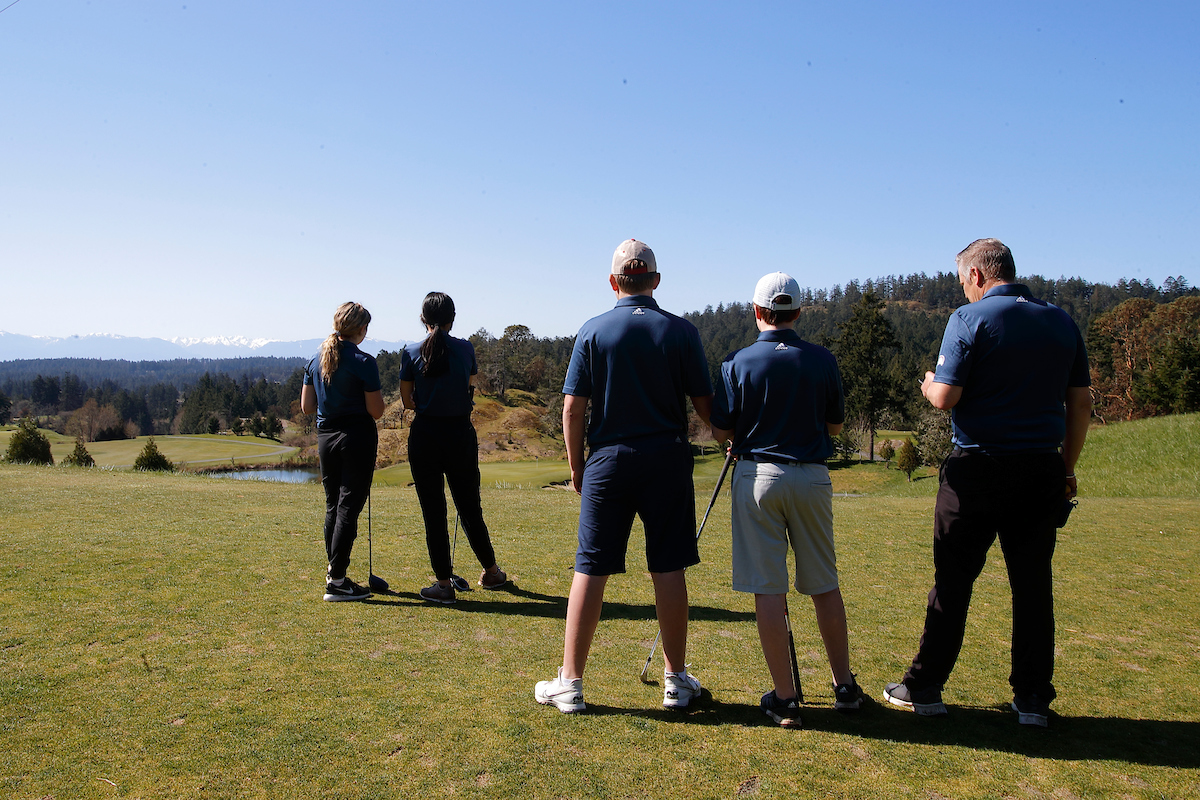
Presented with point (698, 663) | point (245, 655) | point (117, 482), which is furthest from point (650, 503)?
point (117, 482)

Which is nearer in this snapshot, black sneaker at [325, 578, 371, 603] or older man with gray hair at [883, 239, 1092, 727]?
older man with gray hair at [883, 239, 1092, 727]

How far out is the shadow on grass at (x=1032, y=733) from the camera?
322cm

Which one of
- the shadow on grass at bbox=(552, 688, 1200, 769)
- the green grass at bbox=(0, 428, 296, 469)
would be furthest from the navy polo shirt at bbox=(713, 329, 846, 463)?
the green grass at bbox=(0, 428, 296, 469)

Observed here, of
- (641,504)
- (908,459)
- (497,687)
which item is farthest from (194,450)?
(641,504)

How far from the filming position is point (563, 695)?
3.57 meters

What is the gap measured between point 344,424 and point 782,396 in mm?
3691

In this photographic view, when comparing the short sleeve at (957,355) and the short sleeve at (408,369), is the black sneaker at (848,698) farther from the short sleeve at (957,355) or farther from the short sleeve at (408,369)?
the short sleeve at (408,369)

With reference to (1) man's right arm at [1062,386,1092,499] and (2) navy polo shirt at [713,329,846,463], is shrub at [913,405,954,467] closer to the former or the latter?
(1) man's right arm at [1062,386,1092,499]

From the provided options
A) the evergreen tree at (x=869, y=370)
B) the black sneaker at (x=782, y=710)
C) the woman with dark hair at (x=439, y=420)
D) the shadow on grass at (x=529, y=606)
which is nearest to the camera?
the black sneaker at (x=782, y=710)

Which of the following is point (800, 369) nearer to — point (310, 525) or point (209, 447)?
point (310, 525)

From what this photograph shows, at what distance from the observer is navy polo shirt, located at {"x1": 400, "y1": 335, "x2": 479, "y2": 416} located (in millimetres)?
5504

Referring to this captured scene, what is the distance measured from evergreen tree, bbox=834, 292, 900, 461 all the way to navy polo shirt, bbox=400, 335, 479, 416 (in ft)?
212

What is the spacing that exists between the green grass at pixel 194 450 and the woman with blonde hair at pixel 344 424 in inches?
3323

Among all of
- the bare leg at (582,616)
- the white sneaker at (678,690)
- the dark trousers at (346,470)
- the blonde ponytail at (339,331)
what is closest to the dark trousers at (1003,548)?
the white sneaker at (678,690)
